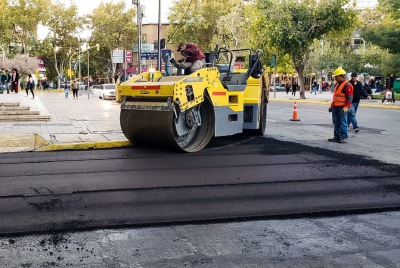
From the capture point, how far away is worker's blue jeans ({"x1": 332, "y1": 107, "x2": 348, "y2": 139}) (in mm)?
11391

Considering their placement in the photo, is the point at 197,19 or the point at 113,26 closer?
the point at 197,19

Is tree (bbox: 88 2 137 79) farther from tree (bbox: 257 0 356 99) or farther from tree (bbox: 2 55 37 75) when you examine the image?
tree (bbox: 257 0 356 99)

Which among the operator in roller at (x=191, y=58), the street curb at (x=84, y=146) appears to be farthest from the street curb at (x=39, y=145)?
the operator in roller at (x=191, y=58)

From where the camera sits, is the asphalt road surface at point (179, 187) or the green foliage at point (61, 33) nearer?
the asphalt road surface at point (179, 187)

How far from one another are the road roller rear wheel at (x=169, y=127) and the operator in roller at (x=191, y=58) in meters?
0.96

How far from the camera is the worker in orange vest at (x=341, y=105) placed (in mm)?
11297

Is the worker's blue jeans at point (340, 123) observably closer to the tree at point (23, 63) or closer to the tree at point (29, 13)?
the tree at point (29, 13)

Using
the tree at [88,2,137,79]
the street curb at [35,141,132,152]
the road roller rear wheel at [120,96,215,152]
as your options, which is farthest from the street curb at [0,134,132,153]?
the tree at [88,2,137,79]

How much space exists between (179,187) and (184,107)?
233 cm

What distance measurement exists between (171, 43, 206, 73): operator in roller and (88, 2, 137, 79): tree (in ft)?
223

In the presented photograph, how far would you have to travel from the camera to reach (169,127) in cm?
878

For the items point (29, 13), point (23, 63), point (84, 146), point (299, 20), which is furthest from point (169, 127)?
point (23, 63)

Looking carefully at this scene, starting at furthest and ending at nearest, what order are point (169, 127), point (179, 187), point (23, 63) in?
1. point (23, 63)
2. point (169, 127)
3. point (179, 187)

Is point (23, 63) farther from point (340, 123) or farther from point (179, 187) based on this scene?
point (179, 187)
